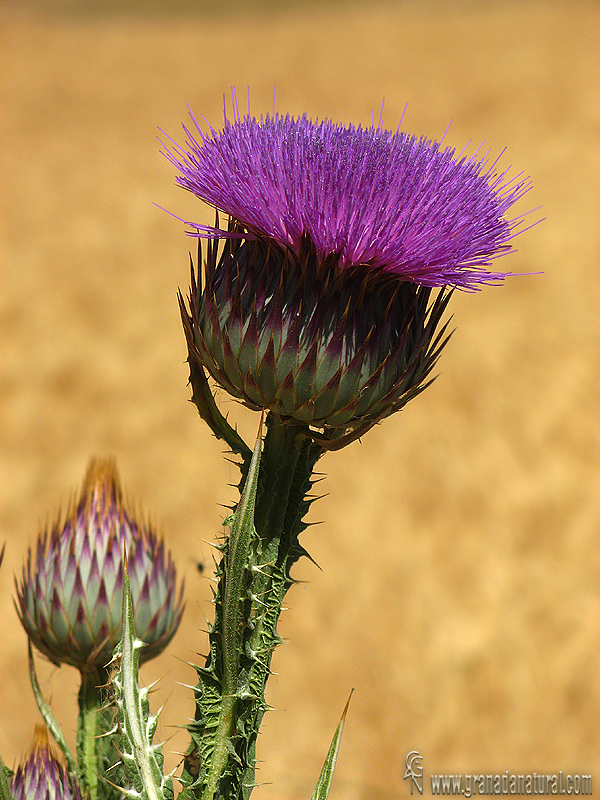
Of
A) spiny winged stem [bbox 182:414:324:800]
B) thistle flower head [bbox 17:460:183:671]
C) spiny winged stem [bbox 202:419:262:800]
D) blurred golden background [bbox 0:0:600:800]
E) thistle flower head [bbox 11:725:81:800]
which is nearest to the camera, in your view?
spiny winged stem [bbox 202:419:262:800]

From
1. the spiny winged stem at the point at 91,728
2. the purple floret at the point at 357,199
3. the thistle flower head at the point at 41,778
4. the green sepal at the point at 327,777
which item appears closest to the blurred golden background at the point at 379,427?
the spiny winged stem at the point at 91,728

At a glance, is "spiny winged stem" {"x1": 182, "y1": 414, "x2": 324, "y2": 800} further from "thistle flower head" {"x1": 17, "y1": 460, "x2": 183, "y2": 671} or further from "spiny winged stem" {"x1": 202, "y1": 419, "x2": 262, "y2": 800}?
"thistle flower head" {"x1": 17, "y1": 460, "x2": 183, "y2": 671}

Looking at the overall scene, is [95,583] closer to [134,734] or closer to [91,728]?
[91,728]

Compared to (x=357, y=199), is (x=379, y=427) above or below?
above

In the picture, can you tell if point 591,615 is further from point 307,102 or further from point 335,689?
point 307,102

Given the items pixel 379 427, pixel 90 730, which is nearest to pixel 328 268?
pixel 90 730

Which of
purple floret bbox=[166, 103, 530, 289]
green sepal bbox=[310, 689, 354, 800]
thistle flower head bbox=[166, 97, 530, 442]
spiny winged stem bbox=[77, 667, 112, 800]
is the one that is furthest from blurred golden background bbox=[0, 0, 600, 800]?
purple floret bbox=[166, 103, 530, 289]

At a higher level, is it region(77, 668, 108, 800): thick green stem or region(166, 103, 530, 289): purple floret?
region(166, 103, 530, 289): purple floret

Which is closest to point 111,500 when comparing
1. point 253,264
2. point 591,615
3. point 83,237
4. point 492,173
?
point 253,264
